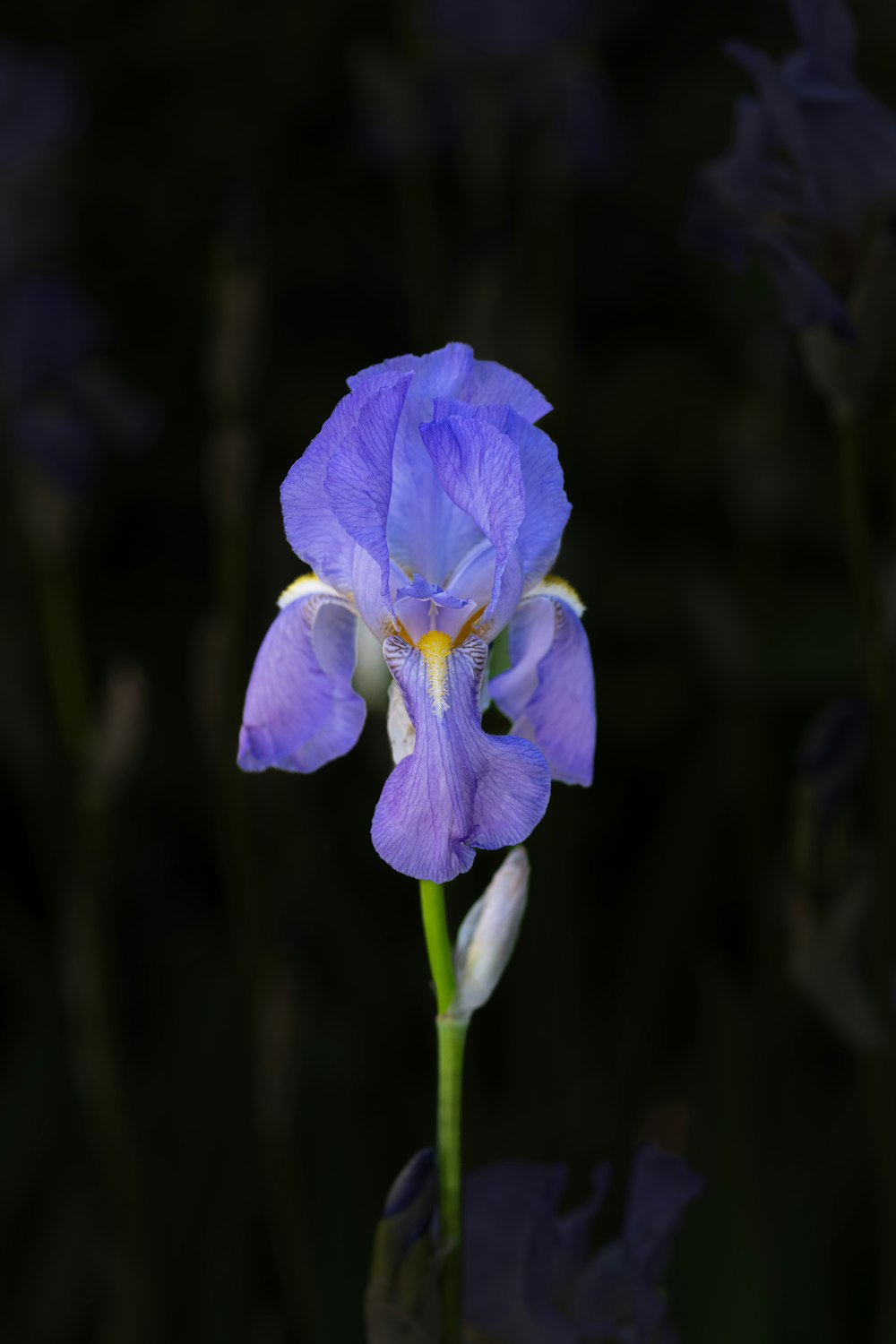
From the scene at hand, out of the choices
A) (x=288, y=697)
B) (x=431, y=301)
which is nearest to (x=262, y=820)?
(x=431, y=301)

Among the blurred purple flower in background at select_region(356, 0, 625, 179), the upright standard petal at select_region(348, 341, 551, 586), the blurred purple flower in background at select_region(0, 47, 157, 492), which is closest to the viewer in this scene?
the upright standard petal at select_region(348, 341, 551, 586)

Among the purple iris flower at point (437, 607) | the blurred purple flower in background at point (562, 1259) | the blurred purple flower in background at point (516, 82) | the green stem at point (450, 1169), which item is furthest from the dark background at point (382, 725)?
the purple iris flower at point (437, 607)

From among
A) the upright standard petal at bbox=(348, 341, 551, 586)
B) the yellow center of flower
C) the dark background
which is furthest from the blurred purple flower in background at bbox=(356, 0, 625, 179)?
the yellow center of flower

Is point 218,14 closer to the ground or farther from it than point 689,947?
farther from it

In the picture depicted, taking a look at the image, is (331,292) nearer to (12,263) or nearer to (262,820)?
(12,263)

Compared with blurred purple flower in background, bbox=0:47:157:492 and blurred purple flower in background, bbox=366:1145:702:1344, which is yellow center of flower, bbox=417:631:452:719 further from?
blurred purple flower in background, bbox=0:47:157:492
